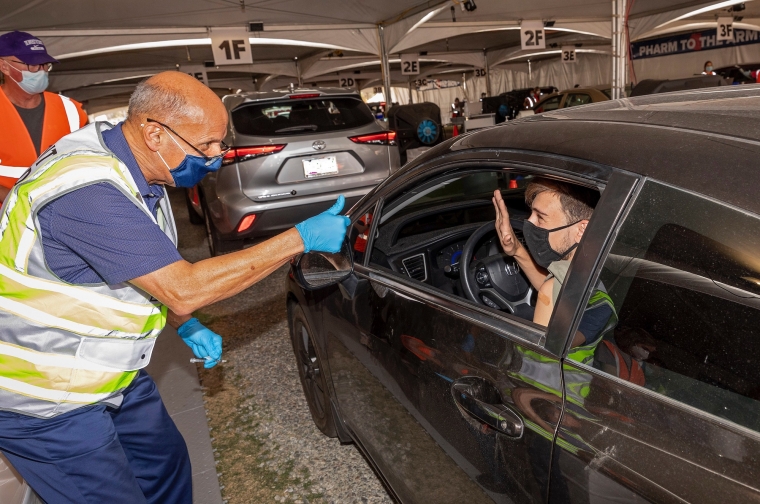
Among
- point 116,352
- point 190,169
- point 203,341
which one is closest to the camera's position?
point 116,352

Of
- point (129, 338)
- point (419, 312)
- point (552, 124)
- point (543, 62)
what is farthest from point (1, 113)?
point (543, 62)

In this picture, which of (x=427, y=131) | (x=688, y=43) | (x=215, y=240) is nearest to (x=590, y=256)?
(x=215, y=240)

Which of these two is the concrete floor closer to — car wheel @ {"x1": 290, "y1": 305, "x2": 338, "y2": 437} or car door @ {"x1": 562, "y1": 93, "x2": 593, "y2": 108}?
car wheel @ {"x1": 290, "y1": 305, "x2": 338, "y2": 437}

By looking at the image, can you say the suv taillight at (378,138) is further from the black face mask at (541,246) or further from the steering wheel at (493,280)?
the black face mask at (541,246)

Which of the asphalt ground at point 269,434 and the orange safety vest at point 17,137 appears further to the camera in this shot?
the orange safety vest at point 17,137

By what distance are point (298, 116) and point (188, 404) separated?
10.3ft

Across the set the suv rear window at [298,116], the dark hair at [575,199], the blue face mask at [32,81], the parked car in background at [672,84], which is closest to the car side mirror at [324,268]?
the dark hair at [575,199]

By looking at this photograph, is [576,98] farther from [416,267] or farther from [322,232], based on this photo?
[322,232]

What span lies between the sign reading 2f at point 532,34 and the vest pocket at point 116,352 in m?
14.9

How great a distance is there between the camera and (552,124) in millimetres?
1583

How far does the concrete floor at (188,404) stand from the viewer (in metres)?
2.94

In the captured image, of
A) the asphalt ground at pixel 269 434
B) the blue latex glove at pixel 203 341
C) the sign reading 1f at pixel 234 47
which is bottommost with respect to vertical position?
the asphalt ground at pixel 269 434

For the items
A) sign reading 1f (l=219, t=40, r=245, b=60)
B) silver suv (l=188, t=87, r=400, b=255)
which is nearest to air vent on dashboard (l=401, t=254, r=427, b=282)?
silver suv (l=188, t=87, r=400, b=255)

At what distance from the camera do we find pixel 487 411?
145 cm
